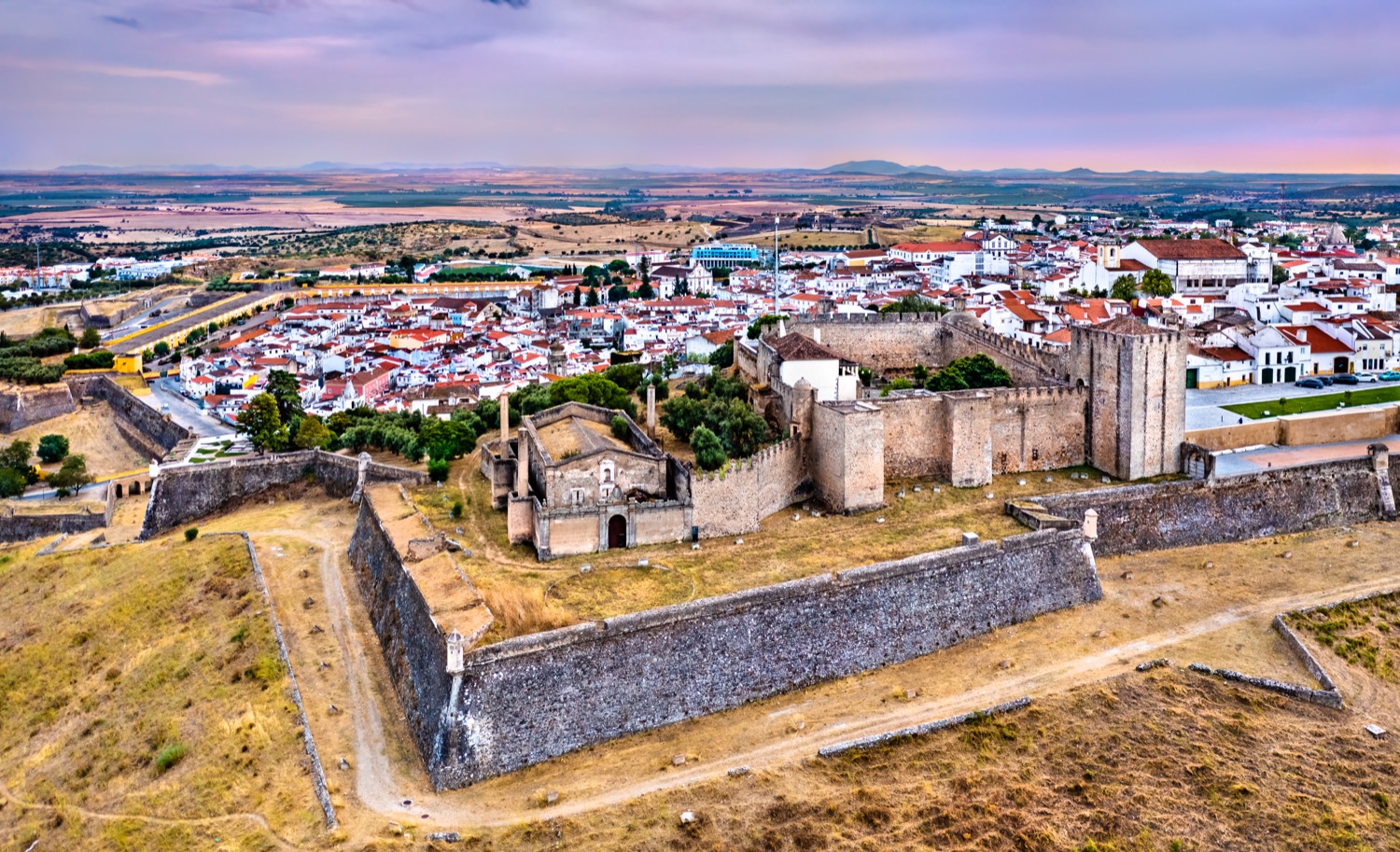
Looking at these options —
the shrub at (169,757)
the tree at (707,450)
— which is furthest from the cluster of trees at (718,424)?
the shrub at (169,757)

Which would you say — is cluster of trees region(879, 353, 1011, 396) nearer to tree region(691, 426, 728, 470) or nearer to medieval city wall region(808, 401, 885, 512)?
medieval city wall region(808, 401, 885, 512)

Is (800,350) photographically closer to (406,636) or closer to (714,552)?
(714,552)

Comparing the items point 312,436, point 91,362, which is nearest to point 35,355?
point 91,362

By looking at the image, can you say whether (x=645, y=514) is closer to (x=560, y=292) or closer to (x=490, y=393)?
(x=490, y=393)

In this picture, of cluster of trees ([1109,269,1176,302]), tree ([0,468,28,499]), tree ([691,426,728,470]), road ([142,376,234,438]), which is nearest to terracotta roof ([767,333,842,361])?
tree ([691,426,728,470])

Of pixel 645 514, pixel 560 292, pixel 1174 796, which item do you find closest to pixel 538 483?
pixel 645 514

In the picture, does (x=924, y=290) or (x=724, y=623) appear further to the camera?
(x=924, y=290)

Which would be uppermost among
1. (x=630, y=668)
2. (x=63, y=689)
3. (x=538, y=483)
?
(x=538, y=483)
